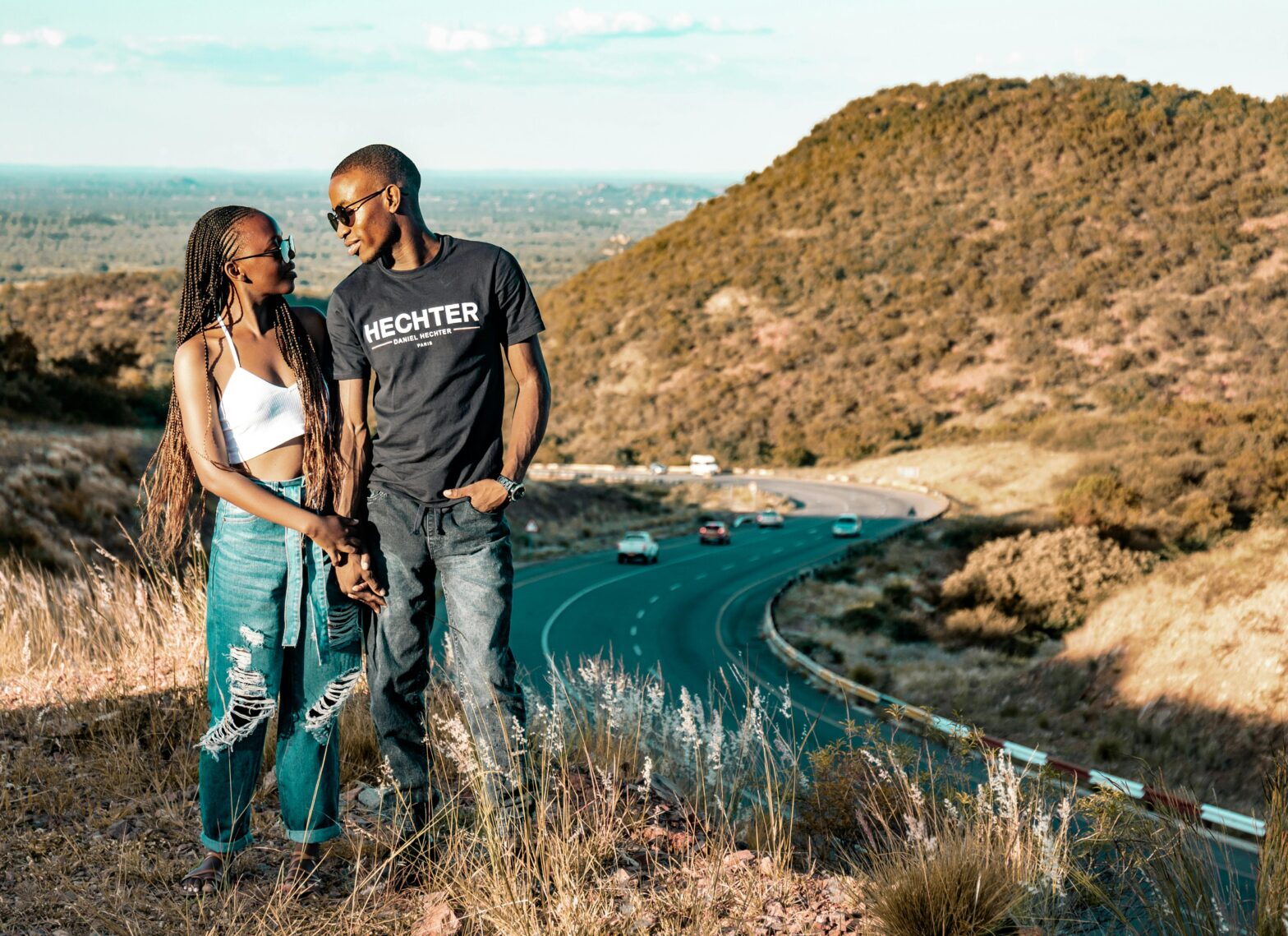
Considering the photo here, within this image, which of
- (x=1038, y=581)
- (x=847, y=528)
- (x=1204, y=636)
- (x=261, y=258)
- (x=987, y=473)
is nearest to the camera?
(x=261, y=258)

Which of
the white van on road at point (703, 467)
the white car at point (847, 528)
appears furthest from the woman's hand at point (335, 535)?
the white van on road at point (703, 467)

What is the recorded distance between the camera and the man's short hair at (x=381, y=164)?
3941 mm

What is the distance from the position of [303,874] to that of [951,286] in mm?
75512

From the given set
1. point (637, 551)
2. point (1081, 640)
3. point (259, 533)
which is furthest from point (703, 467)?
point (259, 533)

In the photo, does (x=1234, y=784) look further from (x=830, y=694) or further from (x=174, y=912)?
(x=174, y=912)

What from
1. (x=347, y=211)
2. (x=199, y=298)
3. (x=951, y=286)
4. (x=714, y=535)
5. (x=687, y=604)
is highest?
(x=347, y=211)

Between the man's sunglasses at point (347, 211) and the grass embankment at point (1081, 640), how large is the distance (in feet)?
28.2

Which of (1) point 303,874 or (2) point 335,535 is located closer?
(2) point 335,535

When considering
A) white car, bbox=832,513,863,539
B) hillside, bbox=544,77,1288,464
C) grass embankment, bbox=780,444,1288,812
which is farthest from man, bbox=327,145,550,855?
hillside, bbox=544,77,1288,464

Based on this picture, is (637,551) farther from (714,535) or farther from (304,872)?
(304,872)

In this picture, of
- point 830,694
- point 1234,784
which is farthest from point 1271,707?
point 830,694

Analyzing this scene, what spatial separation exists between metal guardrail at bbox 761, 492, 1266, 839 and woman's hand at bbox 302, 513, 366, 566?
2.00 metres

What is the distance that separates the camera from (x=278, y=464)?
12.8 feet

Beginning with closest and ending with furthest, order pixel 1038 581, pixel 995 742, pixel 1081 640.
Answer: pixel 995 742 < pixel 1081 640 < pixel 1038 581
